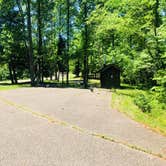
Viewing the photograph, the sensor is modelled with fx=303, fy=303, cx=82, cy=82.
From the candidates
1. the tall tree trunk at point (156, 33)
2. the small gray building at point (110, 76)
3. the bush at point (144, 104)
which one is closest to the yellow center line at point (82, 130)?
the bush at point (144, 104)

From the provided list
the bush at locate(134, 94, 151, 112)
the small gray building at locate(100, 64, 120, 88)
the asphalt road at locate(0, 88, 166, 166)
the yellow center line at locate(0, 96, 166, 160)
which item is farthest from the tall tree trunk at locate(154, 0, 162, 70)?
the small gray building at locate(100, 64, 120, 88)

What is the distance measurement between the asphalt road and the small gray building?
20.3 metres

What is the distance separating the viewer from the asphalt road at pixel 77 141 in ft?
19.9

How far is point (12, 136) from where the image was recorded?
805 cm

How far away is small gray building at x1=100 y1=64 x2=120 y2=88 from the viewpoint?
31547 millimetres

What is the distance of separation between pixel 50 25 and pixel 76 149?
3637 centimetres

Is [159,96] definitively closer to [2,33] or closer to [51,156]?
[51,156]

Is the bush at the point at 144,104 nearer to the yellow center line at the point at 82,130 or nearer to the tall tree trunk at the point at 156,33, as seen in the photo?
the tall tree trunk at the point at 156,33

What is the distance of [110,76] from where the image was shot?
104 feet

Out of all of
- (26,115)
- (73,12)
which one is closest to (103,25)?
(26,115)

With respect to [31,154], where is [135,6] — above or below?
above

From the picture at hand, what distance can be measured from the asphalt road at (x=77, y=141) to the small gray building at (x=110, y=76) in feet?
66.5

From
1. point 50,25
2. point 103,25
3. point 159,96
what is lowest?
point 159,96

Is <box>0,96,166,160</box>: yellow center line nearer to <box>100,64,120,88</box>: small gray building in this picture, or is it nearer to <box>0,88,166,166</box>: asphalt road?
<box>0,88,166,166</box>: asphalt road
